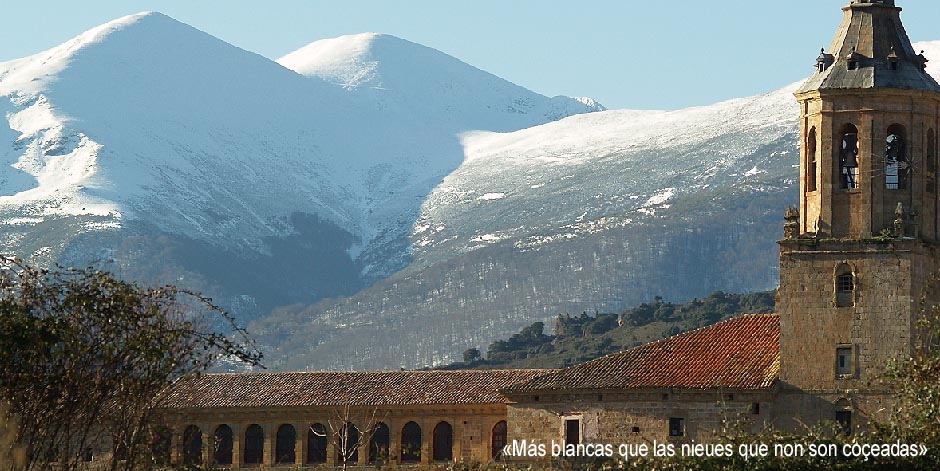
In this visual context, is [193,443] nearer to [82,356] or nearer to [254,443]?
[254,443]

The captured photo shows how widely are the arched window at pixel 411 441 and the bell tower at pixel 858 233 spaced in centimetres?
1590

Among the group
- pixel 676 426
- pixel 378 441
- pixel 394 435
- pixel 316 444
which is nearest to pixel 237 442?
pixel 316 444

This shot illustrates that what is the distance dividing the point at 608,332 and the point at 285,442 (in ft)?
265

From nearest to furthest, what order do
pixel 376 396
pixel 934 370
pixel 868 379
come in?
pixel 934 370
pixel 868 379
pixel 376 396

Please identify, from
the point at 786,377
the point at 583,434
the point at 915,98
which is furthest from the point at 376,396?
the point at 915,98

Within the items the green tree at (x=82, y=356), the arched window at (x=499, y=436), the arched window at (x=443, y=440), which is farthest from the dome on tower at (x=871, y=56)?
the green tree at (x=82, y=356)

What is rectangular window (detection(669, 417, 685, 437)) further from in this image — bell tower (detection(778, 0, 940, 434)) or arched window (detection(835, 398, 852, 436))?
arched window (detection(835, 398, 852, 436))

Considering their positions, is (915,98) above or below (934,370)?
above

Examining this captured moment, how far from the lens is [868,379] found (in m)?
72.6

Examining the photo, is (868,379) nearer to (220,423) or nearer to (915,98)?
(915,98)

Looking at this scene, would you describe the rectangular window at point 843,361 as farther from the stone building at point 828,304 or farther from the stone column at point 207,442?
the stone column at point 207,442

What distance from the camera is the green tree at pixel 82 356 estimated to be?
53.4 metres

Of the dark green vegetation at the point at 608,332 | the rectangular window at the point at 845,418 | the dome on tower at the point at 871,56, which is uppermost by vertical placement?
the dome on tower at the point at 871,56

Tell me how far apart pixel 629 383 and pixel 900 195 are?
10904mm
